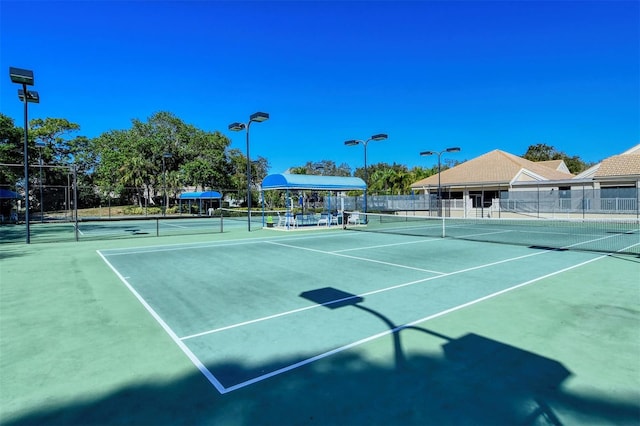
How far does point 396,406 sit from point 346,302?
10.4ft

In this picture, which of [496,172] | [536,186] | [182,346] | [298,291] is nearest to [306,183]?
[298,291]

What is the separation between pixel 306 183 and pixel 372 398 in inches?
784

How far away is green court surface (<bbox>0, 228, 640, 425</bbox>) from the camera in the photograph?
10.5ft

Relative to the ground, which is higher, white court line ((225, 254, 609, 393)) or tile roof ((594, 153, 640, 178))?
tile roof ((594, 153, 640, 178))

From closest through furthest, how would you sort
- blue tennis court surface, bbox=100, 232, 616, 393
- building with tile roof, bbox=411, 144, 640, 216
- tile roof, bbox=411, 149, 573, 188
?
blue tennis court surface, bbox=100, 232, 616, 393
building with tile roof, bbox=411, 144, 640, 216
tile roof, bbox=411, 149, 573, 188

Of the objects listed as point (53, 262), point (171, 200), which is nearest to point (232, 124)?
point (53, 262)

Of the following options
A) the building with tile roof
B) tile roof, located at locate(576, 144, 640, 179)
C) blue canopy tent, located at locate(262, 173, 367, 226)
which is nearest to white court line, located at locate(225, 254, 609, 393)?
blue canopy tent, located at locate(262, 173, 367, 226)

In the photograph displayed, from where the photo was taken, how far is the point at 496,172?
4100 centimetres

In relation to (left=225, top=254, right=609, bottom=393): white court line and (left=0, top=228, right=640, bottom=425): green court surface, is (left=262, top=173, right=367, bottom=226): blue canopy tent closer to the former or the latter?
(left=0, top=228, right=640, bottom=425): green court surface

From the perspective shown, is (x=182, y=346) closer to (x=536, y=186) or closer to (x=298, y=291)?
(x=298, y=291)

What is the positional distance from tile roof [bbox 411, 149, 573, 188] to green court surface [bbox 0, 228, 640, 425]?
1286 inches

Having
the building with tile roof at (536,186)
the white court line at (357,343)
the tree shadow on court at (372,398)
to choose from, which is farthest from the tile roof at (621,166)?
the tree shadow on court at (372,398)

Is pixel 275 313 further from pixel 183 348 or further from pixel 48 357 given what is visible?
pixel 48 357

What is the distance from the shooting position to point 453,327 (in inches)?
202
